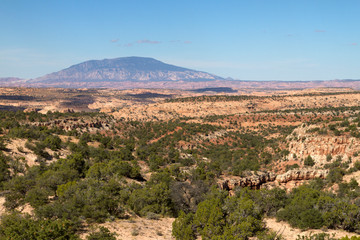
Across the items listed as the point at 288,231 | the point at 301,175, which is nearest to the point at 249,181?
the point at 301,175

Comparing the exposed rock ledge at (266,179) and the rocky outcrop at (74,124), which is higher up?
the rocky outcrop at (74,124)

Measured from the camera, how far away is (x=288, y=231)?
793 inches

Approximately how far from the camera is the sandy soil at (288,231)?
18.9 m

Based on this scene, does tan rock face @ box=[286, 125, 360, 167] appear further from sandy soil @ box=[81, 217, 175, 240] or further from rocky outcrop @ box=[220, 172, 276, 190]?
sandy soil @ box=[81, 217, 175, 240]

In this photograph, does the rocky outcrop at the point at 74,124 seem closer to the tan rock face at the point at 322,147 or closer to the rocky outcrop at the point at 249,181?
the rocky outcrop at the point at 249,181

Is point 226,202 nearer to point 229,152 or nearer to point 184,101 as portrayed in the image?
point 229,152

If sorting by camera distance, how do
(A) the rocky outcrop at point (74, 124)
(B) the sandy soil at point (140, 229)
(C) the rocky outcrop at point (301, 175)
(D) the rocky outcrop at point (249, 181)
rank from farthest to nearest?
(A) the rocky outcrop at point (74, 124)
(C) the rocky outcrop at point (301, 175)
(D) the rocky outcrop at point (249, 181)
(B) the sandy soil at point (140, 229)

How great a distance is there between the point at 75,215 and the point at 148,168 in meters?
21.9

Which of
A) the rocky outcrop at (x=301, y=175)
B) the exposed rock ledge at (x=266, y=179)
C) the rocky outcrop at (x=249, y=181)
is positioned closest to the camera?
the rocky outcrop at (x=249, y=181)

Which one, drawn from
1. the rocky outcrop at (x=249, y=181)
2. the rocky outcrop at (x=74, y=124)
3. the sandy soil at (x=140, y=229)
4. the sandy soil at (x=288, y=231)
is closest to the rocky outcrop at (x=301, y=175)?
the rocky outcrop at (x=249, y=181)

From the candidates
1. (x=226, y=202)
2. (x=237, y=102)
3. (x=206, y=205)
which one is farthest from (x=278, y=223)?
(x=237, y=102)

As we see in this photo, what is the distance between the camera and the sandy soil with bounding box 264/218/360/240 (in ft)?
62.0

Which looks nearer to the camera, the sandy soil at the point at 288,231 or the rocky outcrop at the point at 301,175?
the sandy soil at the point at 288,231

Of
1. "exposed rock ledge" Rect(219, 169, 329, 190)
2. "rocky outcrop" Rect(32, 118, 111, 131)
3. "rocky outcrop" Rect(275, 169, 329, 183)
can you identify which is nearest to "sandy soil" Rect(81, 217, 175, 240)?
"exposed rock ledge" Rect(219, 169, 329, 190)
